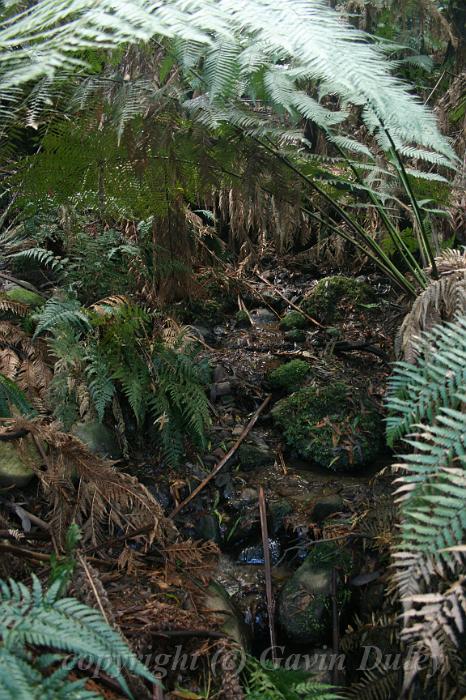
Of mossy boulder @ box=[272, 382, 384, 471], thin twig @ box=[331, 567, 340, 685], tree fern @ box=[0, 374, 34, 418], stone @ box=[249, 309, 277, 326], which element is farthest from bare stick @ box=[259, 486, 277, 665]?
stone @ box=[249, 309, 277, 326]

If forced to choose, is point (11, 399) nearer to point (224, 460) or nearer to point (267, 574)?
point (224, 460)

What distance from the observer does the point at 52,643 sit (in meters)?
1.04

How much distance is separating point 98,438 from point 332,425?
1092 mm

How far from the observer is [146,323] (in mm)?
2928

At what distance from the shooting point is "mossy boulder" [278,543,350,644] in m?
1.91

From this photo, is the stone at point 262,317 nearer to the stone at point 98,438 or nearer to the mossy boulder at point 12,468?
the stone at point 98,438

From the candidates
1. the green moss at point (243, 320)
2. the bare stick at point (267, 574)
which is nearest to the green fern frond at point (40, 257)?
the green moss at point (243, 320)

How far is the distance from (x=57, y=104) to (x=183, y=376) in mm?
1195

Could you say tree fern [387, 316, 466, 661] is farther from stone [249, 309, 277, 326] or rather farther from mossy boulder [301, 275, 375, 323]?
stone [249, 309, 277, 326]

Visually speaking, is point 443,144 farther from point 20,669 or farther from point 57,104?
point 20,669

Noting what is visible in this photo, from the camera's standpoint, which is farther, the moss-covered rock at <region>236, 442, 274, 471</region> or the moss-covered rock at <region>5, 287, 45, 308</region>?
the moss-covered rock at <region>5, 287, 45, 308</region>

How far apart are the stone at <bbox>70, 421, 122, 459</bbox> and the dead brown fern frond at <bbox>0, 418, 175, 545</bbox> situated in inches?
17.2

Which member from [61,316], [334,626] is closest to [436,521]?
[334,626]

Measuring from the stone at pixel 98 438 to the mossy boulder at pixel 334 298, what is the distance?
1627 mm
